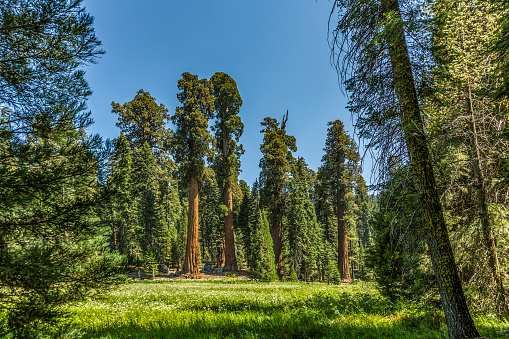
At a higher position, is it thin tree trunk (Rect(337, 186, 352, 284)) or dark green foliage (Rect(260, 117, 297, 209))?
dark green foliage (Rect(260, 117, 297, 209))

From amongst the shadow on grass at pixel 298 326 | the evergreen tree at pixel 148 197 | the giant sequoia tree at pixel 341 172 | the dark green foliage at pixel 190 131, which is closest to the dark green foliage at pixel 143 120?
the evergreen tree at pixel 148 197

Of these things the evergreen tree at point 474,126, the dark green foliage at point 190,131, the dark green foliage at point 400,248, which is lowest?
the dark green foliage at point 400,248

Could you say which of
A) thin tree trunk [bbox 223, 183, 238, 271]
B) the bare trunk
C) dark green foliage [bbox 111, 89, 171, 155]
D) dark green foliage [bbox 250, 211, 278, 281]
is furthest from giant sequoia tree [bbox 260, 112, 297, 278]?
dark green foliage [bbox 111, 89, 171, 155]

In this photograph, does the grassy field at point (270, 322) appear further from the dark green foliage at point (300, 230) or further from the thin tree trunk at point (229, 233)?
the thin tree trunk at point (229, 233)

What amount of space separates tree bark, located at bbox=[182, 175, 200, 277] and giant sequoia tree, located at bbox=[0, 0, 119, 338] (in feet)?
62.4

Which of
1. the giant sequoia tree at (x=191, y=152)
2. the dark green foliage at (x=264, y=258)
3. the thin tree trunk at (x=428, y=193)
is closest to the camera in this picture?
the thin tree trunk at (x=428, y=193)

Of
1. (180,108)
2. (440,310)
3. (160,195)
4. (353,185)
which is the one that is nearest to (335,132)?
(353,185)

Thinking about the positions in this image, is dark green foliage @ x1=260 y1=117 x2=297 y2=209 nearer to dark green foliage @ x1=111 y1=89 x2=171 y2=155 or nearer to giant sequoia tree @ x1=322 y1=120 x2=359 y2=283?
giant sequoia tree @ x1=322 y1=120 x2=359 y2=283

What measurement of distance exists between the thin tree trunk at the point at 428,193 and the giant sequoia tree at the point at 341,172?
2042 centimetres

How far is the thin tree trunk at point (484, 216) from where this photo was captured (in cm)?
580

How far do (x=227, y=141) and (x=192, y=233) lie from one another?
11174mm

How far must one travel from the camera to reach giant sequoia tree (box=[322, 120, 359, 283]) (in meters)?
24.8

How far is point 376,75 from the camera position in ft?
16.6

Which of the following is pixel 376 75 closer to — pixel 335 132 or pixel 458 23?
pixel 458 23
